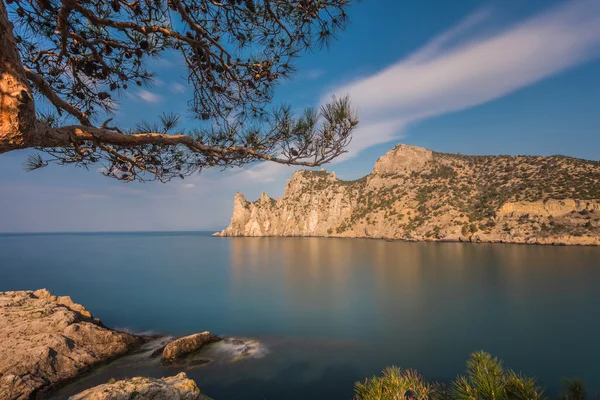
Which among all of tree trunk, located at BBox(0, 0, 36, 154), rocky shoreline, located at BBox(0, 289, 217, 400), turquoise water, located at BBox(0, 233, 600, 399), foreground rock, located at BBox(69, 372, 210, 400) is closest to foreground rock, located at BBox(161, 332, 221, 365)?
rocky shoreline, located at BBox(0, 289, 217, 400)

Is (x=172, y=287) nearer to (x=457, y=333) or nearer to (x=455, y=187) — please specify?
(x=457, y=333)

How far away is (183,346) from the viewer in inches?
400

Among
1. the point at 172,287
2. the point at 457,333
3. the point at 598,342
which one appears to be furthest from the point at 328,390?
the point at 172,287

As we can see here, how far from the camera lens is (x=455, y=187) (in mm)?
67438

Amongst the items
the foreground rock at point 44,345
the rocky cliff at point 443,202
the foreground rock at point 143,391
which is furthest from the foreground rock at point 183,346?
the rocky cliff at point 443,202

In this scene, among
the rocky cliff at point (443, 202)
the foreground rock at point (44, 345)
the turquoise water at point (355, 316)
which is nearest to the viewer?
the foreground rock at point (44, 345)

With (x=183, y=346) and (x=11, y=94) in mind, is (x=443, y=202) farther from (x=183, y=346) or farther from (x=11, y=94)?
(x=11, y=94)

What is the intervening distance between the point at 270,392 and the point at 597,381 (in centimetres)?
1070

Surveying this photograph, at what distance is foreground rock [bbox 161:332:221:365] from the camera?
9.62 metres

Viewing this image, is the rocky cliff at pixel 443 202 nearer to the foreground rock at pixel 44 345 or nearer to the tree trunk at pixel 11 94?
the foreground rock at pixel 44 345

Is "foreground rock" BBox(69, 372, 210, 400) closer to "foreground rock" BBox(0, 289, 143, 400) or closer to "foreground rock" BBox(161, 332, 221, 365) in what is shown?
"foreground rock" BBox(0, 289, 143, 400)

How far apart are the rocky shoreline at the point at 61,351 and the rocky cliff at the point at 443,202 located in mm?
56282

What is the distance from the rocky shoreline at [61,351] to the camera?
17.1 ft

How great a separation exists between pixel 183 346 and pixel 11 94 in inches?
398
